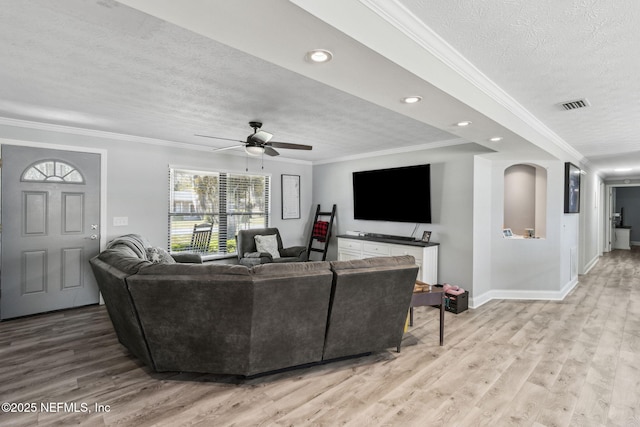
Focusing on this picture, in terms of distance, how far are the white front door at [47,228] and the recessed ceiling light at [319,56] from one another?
397 centimetres

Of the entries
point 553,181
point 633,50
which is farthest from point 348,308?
point 553,181

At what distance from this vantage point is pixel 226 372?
7.93 feet

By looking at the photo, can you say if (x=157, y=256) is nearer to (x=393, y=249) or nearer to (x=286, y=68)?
(x=286, y=68)

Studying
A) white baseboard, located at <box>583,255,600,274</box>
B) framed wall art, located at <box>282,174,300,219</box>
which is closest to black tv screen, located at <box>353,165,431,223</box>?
framed wall art, located at <box>282,174,300,219</box>

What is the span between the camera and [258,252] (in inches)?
212

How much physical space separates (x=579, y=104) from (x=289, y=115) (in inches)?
107

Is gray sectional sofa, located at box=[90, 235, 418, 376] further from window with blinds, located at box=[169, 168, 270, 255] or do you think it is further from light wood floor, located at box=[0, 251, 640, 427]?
window with blinds, located at box=[169, 168, 270, 255]

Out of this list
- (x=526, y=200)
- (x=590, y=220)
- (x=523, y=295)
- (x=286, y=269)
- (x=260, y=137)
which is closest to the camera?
(x=286, y=269)

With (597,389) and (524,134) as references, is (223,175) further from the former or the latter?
(597,389)

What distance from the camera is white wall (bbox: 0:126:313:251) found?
13.3ft

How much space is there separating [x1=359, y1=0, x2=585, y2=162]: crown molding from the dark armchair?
3.81 metres

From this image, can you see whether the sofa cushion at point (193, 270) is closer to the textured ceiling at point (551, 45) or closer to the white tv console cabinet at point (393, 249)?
the textured ceiling at point (551, 45)

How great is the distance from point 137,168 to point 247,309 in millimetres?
3455

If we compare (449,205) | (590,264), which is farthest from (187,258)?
(590,264)
